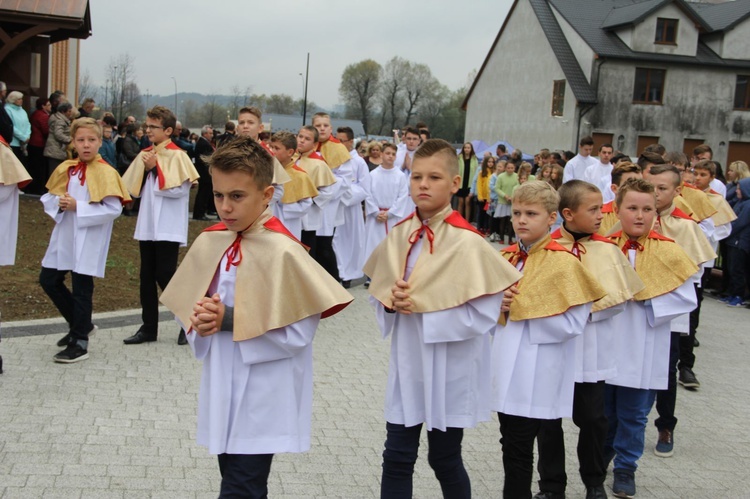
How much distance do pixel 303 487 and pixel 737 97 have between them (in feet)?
150

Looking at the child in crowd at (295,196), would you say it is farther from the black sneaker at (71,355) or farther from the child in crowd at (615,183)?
the child in crowd at (615,183)

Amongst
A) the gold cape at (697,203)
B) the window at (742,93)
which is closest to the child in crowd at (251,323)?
the gold cape at (697,203)

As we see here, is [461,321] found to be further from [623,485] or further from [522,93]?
[522,93]

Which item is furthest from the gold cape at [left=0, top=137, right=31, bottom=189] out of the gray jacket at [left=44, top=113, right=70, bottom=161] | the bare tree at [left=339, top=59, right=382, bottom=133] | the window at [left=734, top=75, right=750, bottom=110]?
the bare tree at [left=339, top=59, right=382, bottom=133]

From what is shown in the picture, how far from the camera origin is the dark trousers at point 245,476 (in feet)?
11.8

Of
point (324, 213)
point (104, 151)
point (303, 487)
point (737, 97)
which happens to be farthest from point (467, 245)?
point (737, 97)

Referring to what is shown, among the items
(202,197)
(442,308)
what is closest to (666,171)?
(442,308)

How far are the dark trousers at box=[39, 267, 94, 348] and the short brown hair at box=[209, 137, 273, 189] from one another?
4.03 meters

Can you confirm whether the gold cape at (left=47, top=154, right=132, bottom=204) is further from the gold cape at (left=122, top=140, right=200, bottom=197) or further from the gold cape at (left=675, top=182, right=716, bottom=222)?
the gold cape at (left=675, top=182, right=716, bottom=222)

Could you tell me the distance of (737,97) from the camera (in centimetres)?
4462

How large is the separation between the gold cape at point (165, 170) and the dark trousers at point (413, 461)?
187 inches

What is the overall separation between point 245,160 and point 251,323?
750 millimetres

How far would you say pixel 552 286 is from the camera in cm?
454

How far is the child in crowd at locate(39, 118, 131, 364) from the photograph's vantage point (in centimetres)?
729
